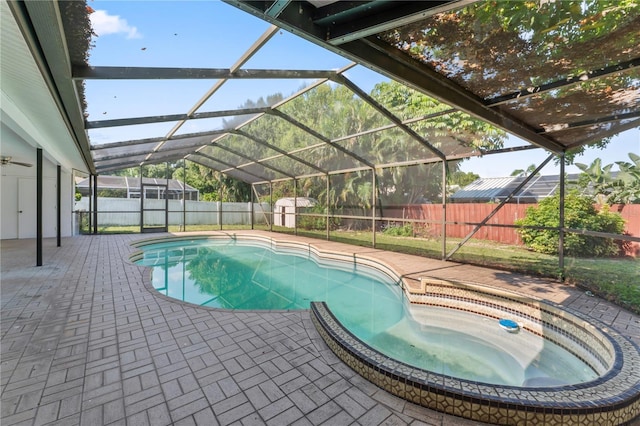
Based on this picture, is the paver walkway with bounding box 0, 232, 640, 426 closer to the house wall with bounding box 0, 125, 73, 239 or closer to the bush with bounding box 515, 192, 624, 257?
the bush with bounding box 515, 192, 624, 257

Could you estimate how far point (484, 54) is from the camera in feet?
8.75

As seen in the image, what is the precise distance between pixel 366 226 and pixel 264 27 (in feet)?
34.8

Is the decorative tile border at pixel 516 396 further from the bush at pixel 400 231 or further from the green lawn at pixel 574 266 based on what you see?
the bush at pixel 400 231

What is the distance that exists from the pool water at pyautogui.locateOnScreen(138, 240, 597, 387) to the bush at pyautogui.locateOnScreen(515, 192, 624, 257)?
487 centimetres

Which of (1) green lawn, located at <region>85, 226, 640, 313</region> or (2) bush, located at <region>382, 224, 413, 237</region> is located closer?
(1) green lawn, located at <region>85, 226, 640, 313</region>

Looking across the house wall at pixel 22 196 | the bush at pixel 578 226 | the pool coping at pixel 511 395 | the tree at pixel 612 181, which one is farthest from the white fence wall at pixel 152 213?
the tree at pixel 612 181

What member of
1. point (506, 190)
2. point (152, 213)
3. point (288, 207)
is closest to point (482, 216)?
point (506, 190)

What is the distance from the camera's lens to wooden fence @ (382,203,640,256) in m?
7.51

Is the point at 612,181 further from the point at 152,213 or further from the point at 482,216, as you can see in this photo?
the point at 152,213

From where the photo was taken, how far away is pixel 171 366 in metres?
2.27

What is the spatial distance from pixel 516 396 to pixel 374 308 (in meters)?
3.24

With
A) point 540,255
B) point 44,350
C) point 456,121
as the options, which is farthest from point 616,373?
point 540,255

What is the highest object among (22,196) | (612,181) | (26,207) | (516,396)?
(612,181)

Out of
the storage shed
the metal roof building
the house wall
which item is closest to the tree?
the metal roof building
